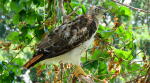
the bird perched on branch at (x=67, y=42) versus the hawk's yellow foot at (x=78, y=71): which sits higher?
the bird perched on branch at (x=67, y=42)

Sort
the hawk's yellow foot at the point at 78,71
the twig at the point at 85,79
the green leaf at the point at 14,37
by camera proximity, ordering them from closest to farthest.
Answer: the twig at the point at 85,79 → the green leaf at the point at 14,37 → the hawk's yellow foot at the point at 78,71

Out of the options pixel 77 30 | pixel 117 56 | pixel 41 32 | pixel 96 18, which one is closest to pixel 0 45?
pixel 41 32

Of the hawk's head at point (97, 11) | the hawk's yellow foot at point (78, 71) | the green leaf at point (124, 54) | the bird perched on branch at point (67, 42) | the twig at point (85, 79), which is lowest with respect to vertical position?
the twig at point (85, 79)

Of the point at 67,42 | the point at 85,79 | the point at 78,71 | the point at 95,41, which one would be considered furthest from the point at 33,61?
the point at 95,41

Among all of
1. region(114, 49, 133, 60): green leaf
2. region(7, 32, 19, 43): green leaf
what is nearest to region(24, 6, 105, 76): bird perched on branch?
region(7, 32, 19, 43): green leaf

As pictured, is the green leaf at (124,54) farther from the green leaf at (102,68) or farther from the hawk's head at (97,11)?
the hawk's head at (97,11)

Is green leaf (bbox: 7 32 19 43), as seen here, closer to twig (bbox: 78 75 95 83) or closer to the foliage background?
the foliage background

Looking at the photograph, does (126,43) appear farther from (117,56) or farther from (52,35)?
(52,35)

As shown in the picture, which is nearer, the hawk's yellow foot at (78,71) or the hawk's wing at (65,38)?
the hawk's wing at (65,38)

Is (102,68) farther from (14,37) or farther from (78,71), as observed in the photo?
(14,37)

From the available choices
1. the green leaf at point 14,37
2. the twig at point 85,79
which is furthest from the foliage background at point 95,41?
the twig at point 85,79
